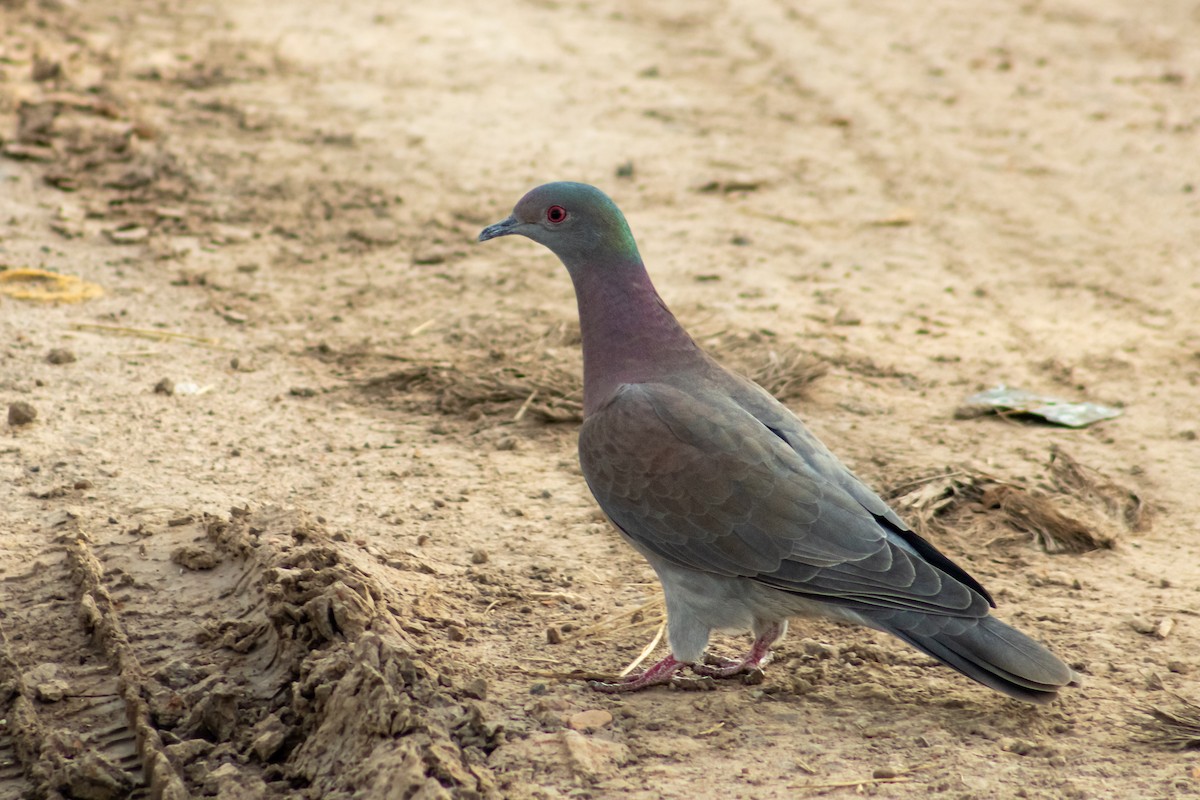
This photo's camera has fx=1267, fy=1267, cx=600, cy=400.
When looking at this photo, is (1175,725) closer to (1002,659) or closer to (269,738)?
(1002,659)

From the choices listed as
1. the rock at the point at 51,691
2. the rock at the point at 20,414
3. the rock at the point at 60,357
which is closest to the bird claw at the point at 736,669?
the rock at the point at 51,691

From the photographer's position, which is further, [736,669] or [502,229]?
[502,229]

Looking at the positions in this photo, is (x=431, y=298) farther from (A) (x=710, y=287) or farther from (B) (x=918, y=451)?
(B) (x=918, y=451)

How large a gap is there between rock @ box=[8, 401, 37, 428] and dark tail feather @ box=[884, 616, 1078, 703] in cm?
325

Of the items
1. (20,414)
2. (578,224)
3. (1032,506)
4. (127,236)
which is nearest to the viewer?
(578,224)

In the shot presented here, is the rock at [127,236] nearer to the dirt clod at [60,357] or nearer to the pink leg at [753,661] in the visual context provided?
the dirt clod at [60,357]

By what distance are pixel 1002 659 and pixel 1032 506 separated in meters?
1.33

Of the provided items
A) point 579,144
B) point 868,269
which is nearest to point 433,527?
point 868,269

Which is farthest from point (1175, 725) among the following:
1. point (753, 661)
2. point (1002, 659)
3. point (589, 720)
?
point (589, 720)

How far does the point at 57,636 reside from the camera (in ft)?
11.5

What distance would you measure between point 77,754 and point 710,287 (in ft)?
12.5

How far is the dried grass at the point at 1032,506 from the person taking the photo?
425cm

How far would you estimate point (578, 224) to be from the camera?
3.91 m

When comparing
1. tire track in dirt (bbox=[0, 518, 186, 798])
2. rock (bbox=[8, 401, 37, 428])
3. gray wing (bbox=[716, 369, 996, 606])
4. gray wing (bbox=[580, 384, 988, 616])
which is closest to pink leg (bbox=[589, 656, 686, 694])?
gray wing (bbox=[580, 384, 988, 616])
